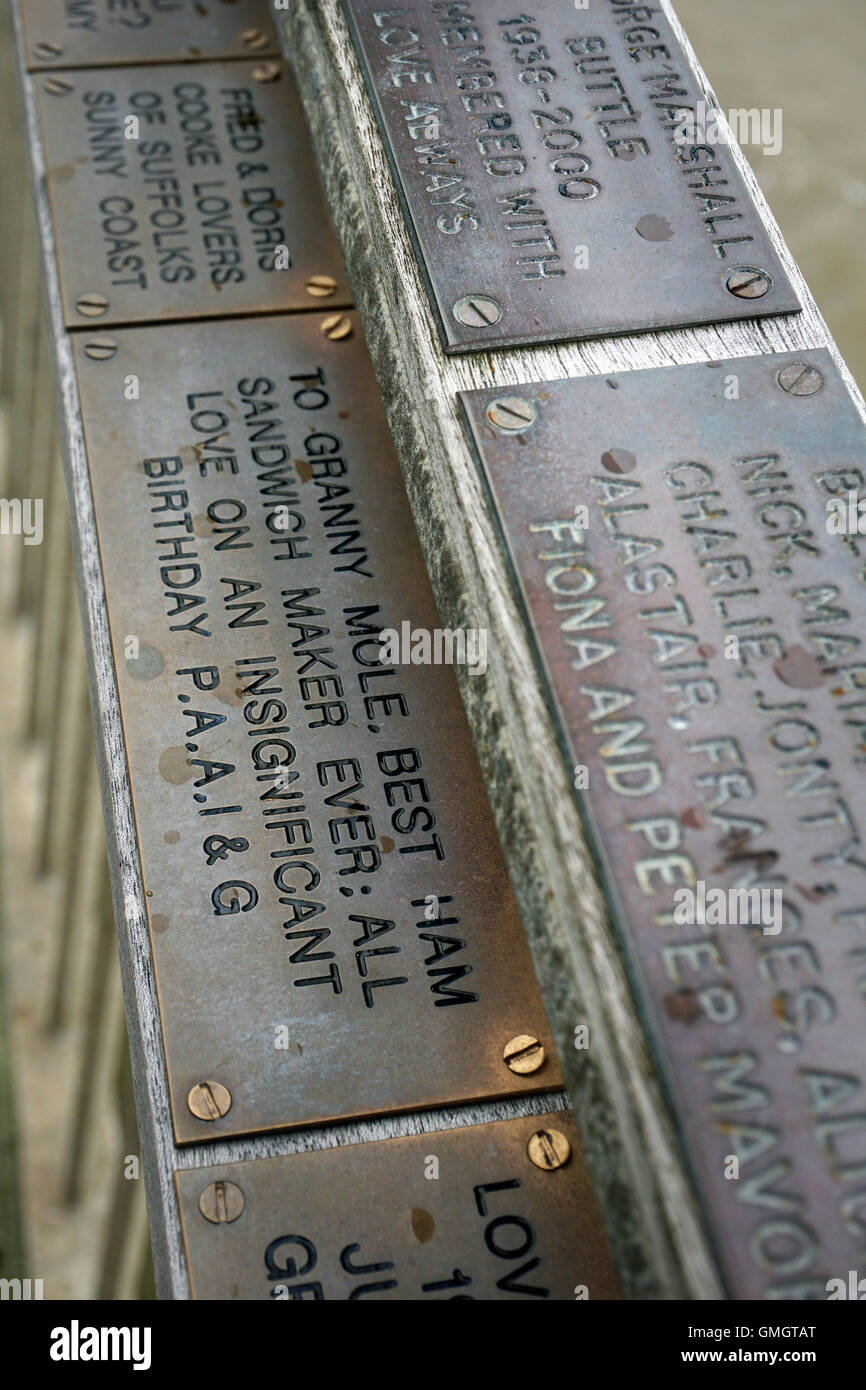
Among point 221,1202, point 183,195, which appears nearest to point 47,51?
point 183,195

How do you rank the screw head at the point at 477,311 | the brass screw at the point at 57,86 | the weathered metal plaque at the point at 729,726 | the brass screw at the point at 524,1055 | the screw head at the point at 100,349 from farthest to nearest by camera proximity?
the brass screw at the point at 57,86 < the screw head at the point at 100,349 < the screw head at the point at 477,311 < the brass screw at the point at 524,1055 < the weathered metal plaque at the point at 729,726

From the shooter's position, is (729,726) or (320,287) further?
(320,287)

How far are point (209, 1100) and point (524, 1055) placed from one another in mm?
353

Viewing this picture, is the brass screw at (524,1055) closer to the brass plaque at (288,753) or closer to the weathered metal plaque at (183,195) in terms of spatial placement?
the brass plaque at (288,753)

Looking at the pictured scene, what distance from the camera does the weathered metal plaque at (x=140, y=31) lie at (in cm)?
250

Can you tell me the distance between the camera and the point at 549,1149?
150 centimetres

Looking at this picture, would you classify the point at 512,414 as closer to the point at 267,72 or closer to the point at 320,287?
the point at 320,287

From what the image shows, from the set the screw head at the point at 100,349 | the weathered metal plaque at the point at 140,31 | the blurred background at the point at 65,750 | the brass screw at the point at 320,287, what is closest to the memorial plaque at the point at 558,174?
the brass screw at the point at 320,287

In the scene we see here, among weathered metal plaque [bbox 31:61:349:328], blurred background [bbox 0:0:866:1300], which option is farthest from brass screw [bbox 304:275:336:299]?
blurred background [bbox 0:0:866:1300]

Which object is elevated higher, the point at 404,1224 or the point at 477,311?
the point at 477,311

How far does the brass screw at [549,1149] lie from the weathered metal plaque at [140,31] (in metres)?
1.99

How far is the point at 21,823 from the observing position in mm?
4555
